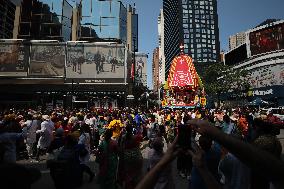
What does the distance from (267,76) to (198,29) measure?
10700 centimetres

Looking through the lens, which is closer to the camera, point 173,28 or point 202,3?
point 202,3

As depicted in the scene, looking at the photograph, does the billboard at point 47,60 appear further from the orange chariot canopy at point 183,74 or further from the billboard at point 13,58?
the orange chariot canopy at point 183,74

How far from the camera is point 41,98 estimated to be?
5962 centimetres

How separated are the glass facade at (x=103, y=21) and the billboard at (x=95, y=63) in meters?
9.19

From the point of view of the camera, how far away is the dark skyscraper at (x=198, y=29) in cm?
16775

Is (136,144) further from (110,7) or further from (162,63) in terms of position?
(162,63)

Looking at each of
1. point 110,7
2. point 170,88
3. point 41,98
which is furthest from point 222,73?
point 41,98

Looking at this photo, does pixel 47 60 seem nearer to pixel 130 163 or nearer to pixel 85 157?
pixel 85 157

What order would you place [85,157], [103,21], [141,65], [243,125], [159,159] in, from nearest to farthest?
[159,159] → [85,157] → [243,125] → [103,21] → [141,65]

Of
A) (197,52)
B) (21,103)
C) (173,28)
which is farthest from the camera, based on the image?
(173,28)

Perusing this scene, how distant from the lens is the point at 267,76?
217 ft

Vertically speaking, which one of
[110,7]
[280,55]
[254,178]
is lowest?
[254,178]

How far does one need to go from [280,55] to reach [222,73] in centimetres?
1398

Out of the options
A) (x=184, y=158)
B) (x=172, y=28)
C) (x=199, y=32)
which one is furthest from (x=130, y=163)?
Answer: (x=172, y=28)
